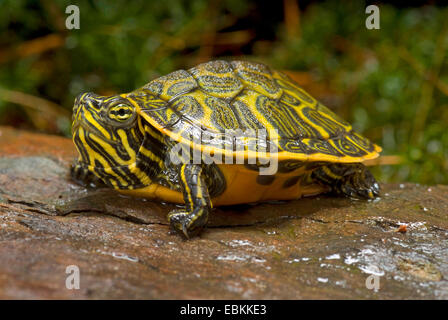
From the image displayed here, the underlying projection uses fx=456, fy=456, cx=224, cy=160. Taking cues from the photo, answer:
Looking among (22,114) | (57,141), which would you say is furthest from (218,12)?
(57,141)

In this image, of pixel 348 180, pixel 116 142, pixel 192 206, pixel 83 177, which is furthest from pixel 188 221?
pixel 348 180

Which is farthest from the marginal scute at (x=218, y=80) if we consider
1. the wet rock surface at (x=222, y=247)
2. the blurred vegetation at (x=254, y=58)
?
the blurred vegetation at (x=254, y=58)

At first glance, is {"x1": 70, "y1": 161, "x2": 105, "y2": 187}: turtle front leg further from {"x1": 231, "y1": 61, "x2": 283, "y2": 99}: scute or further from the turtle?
{"x1": 231, "y1": 61, "x2": 283, "y2": 99}: scute

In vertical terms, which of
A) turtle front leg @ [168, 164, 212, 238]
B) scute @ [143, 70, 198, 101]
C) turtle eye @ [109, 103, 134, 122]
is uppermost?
scute @ [143, 70, 198, 101]

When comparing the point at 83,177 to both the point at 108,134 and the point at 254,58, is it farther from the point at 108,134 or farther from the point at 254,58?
the point at 254,58

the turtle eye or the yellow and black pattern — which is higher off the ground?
the turtle eye

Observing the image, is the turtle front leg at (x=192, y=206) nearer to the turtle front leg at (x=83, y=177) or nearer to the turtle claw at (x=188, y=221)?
the turtle claw at (x=188, y=221)

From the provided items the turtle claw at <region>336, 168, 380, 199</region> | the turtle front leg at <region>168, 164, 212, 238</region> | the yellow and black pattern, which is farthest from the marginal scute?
the turtle claw at <region>336, 168, 380, 199</region>
